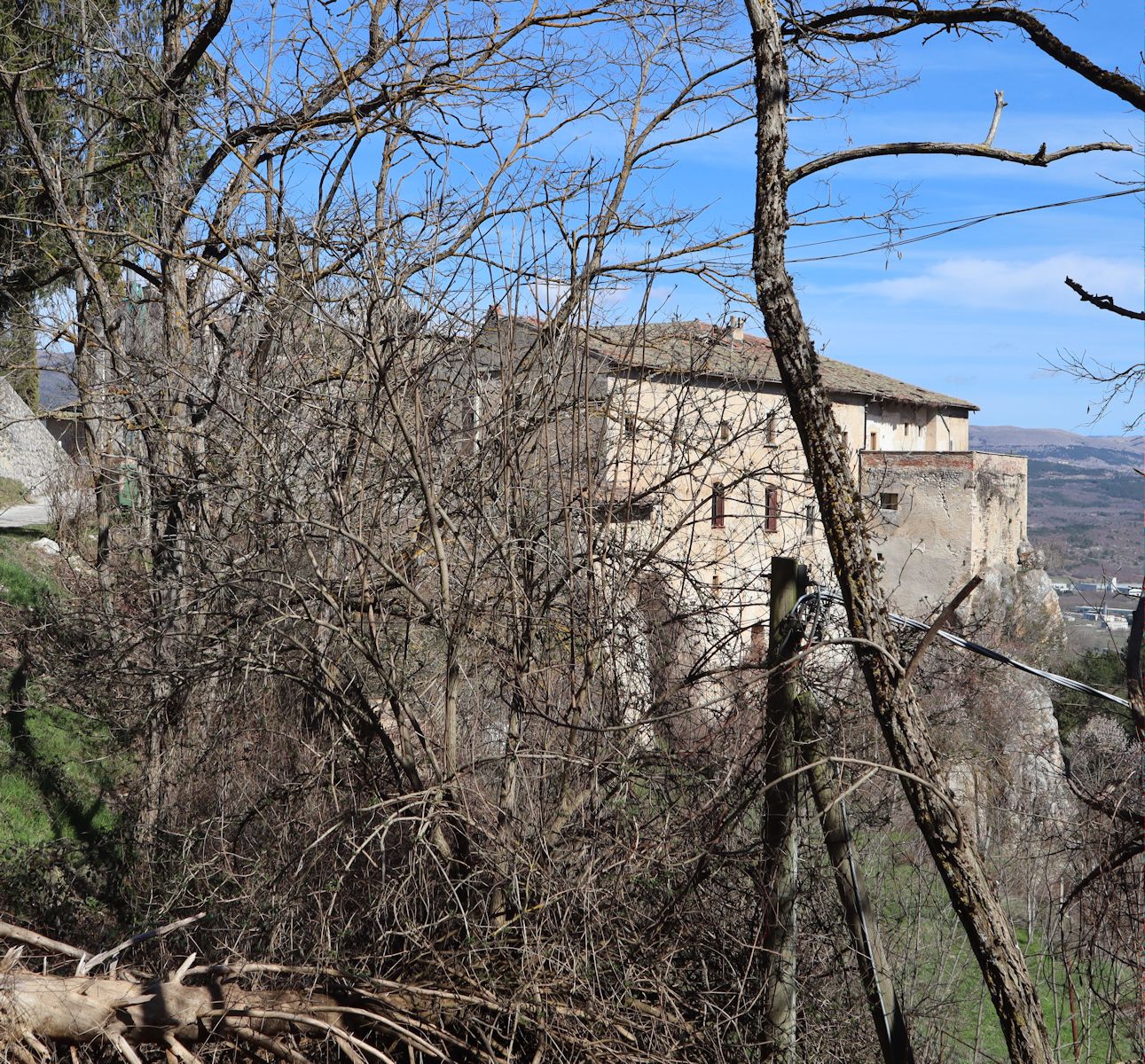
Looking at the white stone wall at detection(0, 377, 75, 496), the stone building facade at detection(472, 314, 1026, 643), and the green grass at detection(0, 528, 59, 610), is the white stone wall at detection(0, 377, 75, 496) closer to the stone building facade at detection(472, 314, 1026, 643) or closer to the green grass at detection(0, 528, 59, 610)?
the green grass at detection(0, 528, 59, 610)

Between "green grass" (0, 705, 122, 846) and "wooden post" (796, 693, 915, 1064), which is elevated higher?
"wooden post" (796, 693, 915, 1064)

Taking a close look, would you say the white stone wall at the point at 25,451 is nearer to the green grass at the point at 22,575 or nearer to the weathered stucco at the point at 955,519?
the green grass at the point at 22,575

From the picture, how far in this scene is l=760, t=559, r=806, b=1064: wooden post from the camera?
12.1ft

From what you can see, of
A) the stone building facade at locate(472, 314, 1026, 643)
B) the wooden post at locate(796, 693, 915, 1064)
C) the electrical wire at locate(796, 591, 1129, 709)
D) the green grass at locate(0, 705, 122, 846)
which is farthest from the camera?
the green grass at locate(0, 705, 122, 846)

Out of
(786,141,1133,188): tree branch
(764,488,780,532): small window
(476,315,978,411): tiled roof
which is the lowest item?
(764,488,780,532): small window

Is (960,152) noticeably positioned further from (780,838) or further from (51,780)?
(51,780)

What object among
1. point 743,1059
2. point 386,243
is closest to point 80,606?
point 386,243

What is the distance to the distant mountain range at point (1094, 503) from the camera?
16.3 feet

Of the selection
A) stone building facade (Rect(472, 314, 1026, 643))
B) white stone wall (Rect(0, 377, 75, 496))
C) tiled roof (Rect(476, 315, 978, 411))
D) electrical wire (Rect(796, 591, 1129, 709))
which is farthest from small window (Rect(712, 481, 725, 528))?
white stone wall (Rect(0, 377, 75, 496))

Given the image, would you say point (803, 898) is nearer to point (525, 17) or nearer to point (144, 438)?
point (144, 438)

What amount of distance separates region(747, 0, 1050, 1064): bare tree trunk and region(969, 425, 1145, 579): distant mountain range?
3.69 ft

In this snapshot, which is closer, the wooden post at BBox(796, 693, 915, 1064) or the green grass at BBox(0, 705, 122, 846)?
the wooden post at BBox(796, 693, 915, 1064)

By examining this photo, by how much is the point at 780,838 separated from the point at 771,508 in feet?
7.50

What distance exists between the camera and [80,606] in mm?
7867
